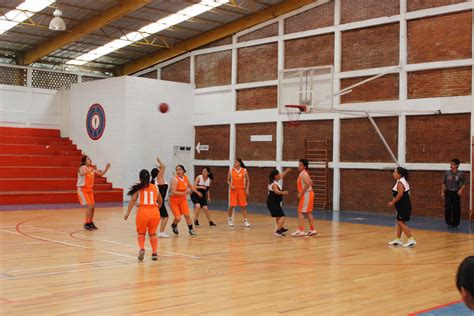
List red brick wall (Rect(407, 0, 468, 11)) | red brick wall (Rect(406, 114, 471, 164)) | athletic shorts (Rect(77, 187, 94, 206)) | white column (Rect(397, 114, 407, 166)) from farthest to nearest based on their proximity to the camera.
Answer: white column (Rect(397, 114, 407, 166)) < red brick wall (Rect(407, 0, 468, 11)) < red brick wall (Rect(406, 114, 471, 164)) < athletic shorts (Rect(77, 187, 94, 206))

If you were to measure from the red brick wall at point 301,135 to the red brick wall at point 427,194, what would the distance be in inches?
138

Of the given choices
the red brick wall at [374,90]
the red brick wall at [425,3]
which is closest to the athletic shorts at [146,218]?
the red brick wall at [374,90]

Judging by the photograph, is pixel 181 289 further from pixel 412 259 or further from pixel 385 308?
pixel 412 259

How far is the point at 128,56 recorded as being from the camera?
2656 cm

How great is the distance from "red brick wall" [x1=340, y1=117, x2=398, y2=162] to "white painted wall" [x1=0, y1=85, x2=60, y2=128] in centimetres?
1351

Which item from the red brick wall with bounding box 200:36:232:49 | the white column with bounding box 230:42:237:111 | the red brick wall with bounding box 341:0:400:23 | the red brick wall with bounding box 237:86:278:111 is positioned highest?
the red brick wall with bounding box 341:0:400:23

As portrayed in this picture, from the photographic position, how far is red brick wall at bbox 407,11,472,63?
1680cm

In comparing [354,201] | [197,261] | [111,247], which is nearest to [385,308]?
[197,261]

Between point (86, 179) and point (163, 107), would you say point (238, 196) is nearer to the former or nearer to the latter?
point (86, 179)

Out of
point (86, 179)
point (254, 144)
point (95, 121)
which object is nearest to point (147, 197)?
point (86, 179)

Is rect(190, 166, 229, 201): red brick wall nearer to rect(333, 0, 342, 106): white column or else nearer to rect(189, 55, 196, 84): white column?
rect(189, 55, 196, 84): white column

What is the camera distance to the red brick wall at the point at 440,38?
1680cm

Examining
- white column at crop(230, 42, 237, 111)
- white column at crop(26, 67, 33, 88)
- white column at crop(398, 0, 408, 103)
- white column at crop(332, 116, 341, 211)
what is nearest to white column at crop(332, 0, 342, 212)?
white column at crop(332, 116, 341, 211)

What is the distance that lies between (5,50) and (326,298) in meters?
22.3
